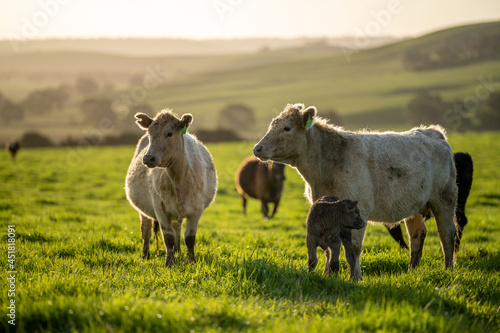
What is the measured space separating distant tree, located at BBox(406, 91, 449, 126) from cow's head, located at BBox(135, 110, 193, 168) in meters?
52.8

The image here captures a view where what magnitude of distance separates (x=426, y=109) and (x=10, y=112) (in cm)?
5484

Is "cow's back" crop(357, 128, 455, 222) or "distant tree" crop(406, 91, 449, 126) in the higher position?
"distant tree" crop(406, 91, 449, 126)

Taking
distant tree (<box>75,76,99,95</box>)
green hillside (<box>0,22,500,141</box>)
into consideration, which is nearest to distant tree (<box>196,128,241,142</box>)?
green hillside (<box>0,22,500,141</box>)

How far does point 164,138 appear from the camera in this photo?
262 inches

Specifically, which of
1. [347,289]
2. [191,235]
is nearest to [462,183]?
[347,289]

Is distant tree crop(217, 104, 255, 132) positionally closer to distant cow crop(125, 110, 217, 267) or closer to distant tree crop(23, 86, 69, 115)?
distant tree crop(23, 86, 69, 115)

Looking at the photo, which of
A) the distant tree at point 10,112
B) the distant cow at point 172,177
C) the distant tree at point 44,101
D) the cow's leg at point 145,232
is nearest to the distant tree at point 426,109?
the distant tree at point 44,101

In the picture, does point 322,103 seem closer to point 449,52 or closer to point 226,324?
point 449,52

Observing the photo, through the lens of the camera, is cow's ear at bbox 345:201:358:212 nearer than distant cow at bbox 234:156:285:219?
Yes

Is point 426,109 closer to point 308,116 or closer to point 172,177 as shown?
point 308,116

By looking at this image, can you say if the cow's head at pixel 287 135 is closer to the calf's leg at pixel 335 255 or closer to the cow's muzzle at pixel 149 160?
the calf's leg at pixel 335 255

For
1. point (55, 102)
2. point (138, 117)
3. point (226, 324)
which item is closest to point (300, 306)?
point (226, 324)

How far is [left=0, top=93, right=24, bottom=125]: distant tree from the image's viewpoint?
2421 inches

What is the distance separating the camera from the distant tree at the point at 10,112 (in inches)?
2421
